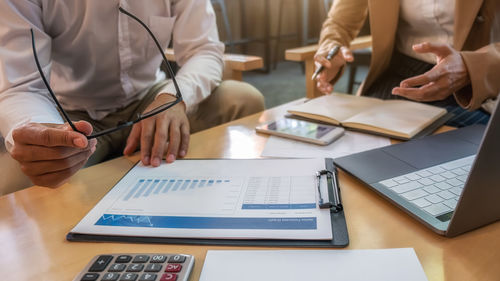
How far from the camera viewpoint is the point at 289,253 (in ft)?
1.35

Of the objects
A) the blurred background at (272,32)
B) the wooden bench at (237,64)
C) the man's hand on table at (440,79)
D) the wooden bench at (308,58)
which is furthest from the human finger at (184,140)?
the blurred background at (272,32)

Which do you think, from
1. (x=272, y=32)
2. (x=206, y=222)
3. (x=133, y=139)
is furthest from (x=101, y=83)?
(x=272, y=32)

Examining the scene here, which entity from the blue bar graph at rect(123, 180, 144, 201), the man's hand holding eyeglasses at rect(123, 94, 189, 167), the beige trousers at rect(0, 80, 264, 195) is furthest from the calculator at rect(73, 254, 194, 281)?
the beige trousers at rect(0, 80, 264, 195)

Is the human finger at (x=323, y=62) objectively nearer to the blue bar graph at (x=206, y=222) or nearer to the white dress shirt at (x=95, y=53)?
the white dress shirt at (x=95, y=53)

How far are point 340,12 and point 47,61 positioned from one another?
976 millimetres

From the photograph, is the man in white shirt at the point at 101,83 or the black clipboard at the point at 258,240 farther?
the man in white shirt at the point at 101,83

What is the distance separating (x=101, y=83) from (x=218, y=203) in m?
0.69

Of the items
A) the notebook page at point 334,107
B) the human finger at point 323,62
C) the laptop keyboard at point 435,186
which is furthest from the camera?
the human finger at point 323,62

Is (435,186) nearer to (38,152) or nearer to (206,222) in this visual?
(206,222)

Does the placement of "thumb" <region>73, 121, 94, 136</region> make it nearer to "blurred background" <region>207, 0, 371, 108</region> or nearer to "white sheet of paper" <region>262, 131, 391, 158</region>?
"white sheet of paper" <region>262, 131, 391, 158</region>

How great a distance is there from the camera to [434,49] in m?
0.73

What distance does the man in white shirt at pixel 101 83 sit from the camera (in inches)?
23.1

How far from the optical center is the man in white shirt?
0.59m

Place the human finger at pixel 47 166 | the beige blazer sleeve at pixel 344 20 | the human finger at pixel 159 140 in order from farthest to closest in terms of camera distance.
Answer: the beige blazer sleeve at pixel 344 20 < the human finger at pixel 159 140 < the human finger at pixel 47 166
